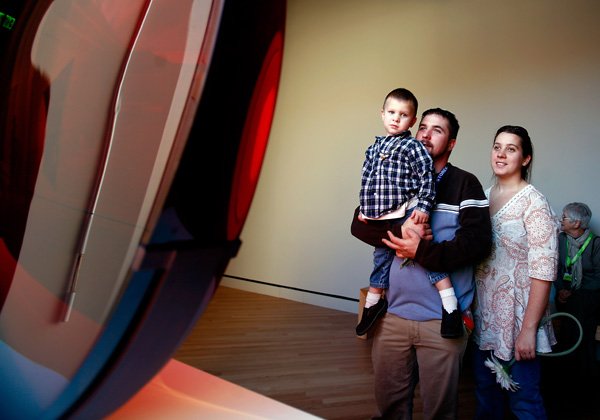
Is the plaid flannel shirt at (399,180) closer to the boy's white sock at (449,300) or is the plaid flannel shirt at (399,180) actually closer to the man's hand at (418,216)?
the man's hand at (418,216)

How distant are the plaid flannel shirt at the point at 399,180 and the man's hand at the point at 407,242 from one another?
0.31 feet

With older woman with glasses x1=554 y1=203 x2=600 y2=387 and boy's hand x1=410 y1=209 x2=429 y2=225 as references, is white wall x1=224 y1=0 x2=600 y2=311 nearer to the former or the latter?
older woman with glasses x1=554 y1=203 x2=600 y2=387

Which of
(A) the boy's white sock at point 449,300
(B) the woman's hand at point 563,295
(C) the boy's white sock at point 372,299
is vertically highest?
(A) the boy's white sock at point 449,300

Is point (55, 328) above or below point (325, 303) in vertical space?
above

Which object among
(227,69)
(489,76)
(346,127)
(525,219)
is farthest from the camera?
(346,127)

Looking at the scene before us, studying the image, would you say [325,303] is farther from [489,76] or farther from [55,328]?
[55,328]

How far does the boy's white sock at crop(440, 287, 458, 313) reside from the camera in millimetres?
1479

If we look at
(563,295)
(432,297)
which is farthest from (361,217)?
(563,295)

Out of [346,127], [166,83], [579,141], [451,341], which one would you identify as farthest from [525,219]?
[346,127]

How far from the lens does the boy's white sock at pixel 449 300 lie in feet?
4.85

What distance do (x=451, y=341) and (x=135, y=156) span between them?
143 centimetres

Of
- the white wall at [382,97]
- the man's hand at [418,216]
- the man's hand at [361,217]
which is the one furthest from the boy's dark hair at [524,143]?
the white wall at [382,97]

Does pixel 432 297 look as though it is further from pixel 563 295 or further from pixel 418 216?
pixel 563 295

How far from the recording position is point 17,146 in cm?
37
